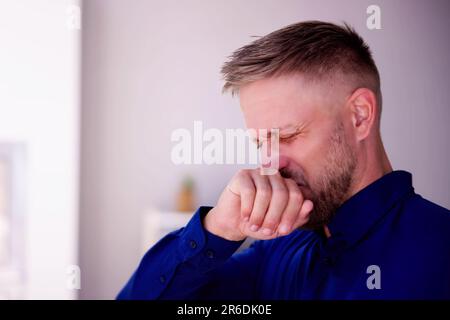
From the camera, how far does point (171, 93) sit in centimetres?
88

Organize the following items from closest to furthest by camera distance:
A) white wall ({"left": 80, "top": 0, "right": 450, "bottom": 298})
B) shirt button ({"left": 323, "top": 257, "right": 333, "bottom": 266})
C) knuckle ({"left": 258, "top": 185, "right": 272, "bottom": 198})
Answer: knuckle ({"left": 258, "top": 185, "right": 272, "bottom": 198}) → shirt button ({"left": 323, "top": 257, "right": 333, "bottom": 266}) → white wall ({"left": 80, "top": 0, "right": 450, "bottom": 298})

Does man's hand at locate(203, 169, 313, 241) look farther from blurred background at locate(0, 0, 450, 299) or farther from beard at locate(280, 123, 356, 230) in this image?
blurred background at locate(0, 0, 450, 299)

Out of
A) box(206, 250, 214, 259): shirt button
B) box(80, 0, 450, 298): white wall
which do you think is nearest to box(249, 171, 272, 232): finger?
box(206, 250, 214, 259): shirt button

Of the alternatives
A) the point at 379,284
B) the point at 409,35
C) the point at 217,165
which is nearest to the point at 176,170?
the point at 217,165

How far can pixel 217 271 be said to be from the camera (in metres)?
0.84

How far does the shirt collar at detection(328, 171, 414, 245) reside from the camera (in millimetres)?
728

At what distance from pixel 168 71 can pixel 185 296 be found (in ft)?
1.50

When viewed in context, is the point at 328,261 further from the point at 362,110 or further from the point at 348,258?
the point at 362,110

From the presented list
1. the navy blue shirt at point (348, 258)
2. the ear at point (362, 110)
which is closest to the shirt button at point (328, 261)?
the navy blue shirt at point (348, 258)

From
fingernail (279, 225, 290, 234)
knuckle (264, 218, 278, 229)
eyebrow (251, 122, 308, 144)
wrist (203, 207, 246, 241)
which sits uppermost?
eyebrow (251, 122, 308, 144)

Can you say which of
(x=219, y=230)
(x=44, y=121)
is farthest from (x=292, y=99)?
(x=44, y=121)

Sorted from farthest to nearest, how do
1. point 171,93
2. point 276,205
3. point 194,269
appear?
point 171,93 → point 194,269 → point 276,205

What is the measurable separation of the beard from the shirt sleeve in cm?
15

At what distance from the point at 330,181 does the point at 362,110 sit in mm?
150
